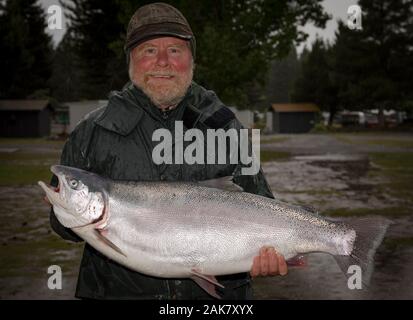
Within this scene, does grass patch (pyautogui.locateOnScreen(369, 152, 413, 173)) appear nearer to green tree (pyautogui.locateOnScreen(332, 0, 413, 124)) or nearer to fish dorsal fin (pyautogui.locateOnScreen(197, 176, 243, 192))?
fish dorsal fin (pyautogui.locateOnScreen(197, 176, 243, 192))

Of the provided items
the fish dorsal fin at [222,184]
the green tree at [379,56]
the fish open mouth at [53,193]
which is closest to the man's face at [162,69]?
the fish dorsal fin at [222,184]

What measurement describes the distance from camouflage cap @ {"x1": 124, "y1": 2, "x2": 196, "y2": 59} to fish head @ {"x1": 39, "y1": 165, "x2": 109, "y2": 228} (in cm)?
112

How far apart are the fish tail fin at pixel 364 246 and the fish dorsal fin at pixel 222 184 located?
2.84ft

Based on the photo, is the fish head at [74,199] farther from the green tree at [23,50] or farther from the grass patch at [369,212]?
the green tree at [23,50]

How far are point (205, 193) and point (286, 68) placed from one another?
5911 inches

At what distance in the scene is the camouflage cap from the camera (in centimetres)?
373

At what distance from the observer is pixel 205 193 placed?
355 centimetres

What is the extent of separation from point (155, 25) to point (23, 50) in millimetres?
59052

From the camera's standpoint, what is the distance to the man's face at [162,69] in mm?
3705

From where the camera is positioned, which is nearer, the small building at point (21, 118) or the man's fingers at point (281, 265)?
the man's fingers at point (281, 265)

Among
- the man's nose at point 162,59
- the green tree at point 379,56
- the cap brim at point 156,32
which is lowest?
the man's nose at point 162,59

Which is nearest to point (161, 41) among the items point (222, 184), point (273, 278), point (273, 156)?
A: point (222, 184)

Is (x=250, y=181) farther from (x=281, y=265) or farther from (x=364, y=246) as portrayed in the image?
(x=364, y=246)
